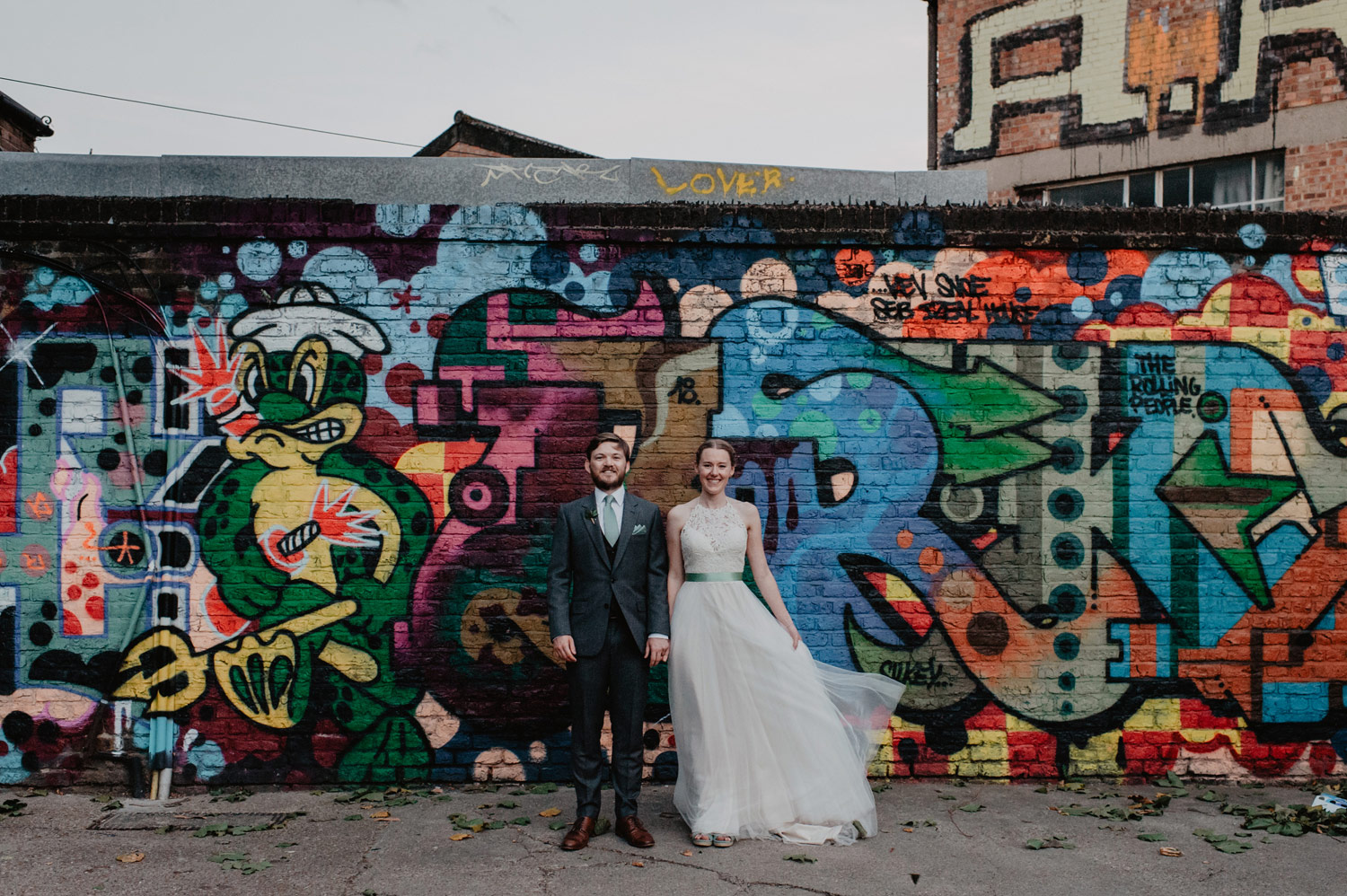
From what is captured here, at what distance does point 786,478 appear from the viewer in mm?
5520

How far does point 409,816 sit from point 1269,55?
1331cm

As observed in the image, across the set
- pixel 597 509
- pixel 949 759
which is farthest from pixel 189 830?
pixel 949 759

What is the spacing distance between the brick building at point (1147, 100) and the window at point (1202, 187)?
2 centimetres

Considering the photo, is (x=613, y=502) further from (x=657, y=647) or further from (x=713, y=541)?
(x=657, y=647)

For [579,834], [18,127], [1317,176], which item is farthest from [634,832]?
[18,127]

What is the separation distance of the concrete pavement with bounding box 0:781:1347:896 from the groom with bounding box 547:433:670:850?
0.34 metres

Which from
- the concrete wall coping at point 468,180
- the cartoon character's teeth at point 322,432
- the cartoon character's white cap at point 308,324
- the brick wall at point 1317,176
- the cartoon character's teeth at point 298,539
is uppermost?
the brick wall at point 1317,176

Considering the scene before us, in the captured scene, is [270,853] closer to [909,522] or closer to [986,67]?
[909,522]

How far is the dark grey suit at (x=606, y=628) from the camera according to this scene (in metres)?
4.51

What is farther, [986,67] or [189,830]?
[986,67]

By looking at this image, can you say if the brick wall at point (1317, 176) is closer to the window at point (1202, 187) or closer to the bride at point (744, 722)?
the window at point (1202, 187)

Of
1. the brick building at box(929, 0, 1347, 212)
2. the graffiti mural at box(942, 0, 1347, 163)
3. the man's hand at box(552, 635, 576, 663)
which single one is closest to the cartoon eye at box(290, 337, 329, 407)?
the man's hand at box(552, 635, 576, 663)

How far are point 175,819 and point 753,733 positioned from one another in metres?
2.90

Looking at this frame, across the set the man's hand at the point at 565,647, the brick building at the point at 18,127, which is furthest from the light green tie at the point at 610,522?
the brick building at the point at 18,127
